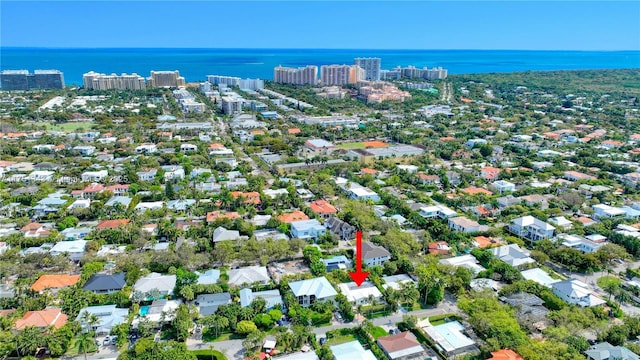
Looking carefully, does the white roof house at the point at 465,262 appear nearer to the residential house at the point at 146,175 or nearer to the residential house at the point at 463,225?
the residential house at the point at 463,225

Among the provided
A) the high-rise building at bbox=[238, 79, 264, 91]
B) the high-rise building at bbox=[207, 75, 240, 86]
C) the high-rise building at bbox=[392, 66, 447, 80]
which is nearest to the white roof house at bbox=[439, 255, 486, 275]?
the high-rise building at bbox=[238, 79, 264, 91]

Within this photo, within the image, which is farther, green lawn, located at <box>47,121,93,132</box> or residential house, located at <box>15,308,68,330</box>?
green lawn, located at <box>47,121,93,132</box>

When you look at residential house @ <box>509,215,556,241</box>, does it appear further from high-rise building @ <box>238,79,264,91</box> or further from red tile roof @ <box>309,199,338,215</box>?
high-rise building @ <box>238,79,264,91</box>

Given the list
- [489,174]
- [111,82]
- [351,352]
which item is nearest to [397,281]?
[351,352]

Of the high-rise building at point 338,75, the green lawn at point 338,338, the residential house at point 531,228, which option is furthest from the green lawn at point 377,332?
the high-rise building at point 338,75

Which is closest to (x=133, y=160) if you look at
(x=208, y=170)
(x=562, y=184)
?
(x=208, y=170)

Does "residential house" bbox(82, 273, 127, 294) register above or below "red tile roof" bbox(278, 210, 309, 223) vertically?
below
